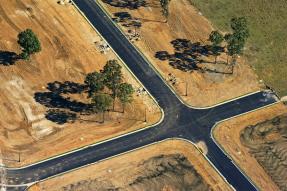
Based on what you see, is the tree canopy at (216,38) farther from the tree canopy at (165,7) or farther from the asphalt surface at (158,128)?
the tree canopy at (165,7)

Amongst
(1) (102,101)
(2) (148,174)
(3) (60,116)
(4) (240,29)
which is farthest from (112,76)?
(4) (240,29)

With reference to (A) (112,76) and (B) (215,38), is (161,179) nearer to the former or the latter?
(A) (112,76)

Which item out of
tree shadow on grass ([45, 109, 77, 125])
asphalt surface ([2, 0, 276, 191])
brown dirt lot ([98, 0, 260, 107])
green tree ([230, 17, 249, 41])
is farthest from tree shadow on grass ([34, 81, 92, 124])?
green tree ([230, 17, 249, 41])

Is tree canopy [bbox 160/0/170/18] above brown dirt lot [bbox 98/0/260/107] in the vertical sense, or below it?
above

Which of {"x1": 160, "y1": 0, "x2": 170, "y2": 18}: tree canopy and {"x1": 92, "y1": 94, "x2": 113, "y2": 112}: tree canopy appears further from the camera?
{"x1": 160, "y1": 0, "x2": 170, "y2": 18}: tree canopy

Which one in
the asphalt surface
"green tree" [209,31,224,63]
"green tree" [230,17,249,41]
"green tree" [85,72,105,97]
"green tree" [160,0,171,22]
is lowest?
the asphalt surface

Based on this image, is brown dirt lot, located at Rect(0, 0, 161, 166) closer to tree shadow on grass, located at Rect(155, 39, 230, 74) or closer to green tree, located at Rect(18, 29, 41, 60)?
green tree, located at Rect(18, 29, 41, 60)

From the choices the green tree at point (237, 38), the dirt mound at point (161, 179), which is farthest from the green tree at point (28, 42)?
the green tree at point (237, 38)
